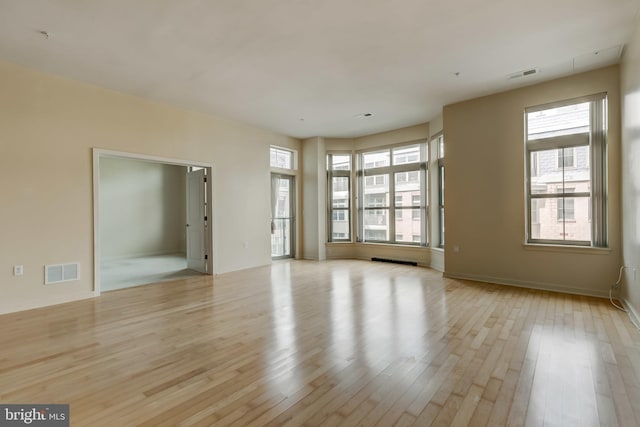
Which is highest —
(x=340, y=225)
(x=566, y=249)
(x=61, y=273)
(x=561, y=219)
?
(x=561, y=219)

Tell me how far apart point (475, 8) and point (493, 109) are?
2.61 meters

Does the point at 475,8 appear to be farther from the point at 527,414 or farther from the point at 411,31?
the point at 527,414

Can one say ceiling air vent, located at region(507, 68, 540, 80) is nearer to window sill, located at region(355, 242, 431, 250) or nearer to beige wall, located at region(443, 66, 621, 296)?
beige wall, located at region(443, 66, 621, 296)

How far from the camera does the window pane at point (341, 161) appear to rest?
8.14m

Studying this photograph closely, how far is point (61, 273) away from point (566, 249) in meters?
7.16

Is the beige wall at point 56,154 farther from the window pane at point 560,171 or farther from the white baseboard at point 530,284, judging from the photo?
the window pane at point 560,171

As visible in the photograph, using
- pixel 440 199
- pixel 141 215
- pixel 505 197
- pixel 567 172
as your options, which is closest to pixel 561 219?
pixel 567 172

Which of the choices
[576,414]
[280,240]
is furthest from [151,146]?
[576,414]

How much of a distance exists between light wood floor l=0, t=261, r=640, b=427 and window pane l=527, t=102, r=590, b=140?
246 cm

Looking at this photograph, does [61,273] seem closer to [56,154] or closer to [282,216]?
[56,154]

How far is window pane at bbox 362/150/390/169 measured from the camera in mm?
7639

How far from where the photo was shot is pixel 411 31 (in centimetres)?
327

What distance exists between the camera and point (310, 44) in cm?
350

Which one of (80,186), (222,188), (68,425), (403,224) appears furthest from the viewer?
(403,224)
